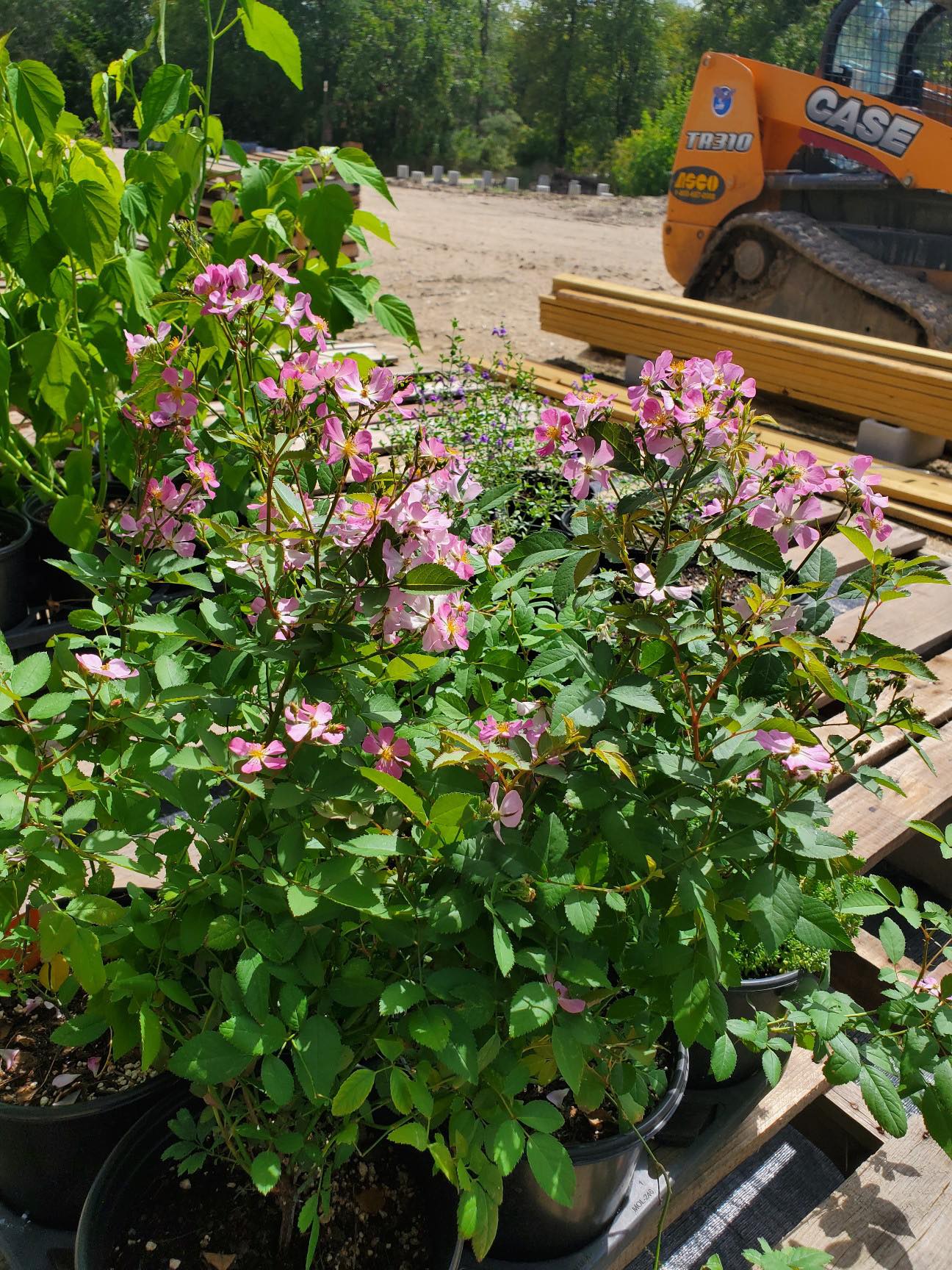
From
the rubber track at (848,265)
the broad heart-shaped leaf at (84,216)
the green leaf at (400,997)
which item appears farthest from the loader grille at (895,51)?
the green leaf at (400,997)

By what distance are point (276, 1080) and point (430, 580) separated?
45 cm

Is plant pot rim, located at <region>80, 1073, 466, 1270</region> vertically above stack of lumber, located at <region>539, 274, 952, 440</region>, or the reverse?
stack of lumber, located at <region>539, 274, 952, 440</region>

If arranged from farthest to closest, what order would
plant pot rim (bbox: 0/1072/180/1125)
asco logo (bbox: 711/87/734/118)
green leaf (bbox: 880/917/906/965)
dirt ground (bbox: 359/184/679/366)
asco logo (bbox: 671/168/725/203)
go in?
dirt ground (bbox: 359/184/679/366)
asco logo (bbox: 671/168/725/203)
asco logo (bbox: 711/87/734/118)
green leaf (bbox: 880/917/906/965)
plant pot rim (bbox: 0/1072/180/1125)

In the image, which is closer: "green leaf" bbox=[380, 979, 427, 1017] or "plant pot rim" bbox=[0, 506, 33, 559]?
"green leaf" bbox=[380, 979, 427, 1017]

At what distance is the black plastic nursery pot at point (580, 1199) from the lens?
1141 mm

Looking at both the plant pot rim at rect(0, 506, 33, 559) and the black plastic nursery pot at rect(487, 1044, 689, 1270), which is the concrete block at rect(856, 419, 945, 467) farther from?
the black plastic nursery pot at rect(487, 1044, 689, 1270)

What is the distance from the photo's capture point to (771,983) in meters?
1.40

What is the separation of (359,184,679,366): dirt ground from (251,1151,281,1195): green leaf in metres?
4.49

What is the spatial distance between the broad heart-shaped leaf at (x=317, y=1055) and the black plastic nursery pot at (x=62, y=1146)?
36 centimetres

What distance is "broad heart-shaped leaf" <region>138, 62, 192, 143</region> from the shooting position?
5.70ft

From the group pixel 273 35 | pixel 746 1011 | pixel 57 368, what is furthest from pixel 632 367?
pixel 746 1011

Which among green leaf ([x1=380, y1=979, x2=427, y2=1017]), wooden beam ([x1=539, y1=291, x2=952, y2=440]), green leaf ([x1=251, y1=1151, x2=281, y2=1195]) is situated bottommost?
green leaf ([x1=251, y1=1151, x2=281, y2=1195])

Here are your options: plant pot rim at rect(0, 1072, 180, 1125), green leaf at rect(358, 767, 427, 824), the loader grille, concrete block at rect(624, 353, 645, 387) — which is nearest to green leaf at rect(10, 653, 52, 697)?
green leaf at rect(358, 767, 427, 824)

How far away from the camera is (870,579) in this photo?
41.8 inches
